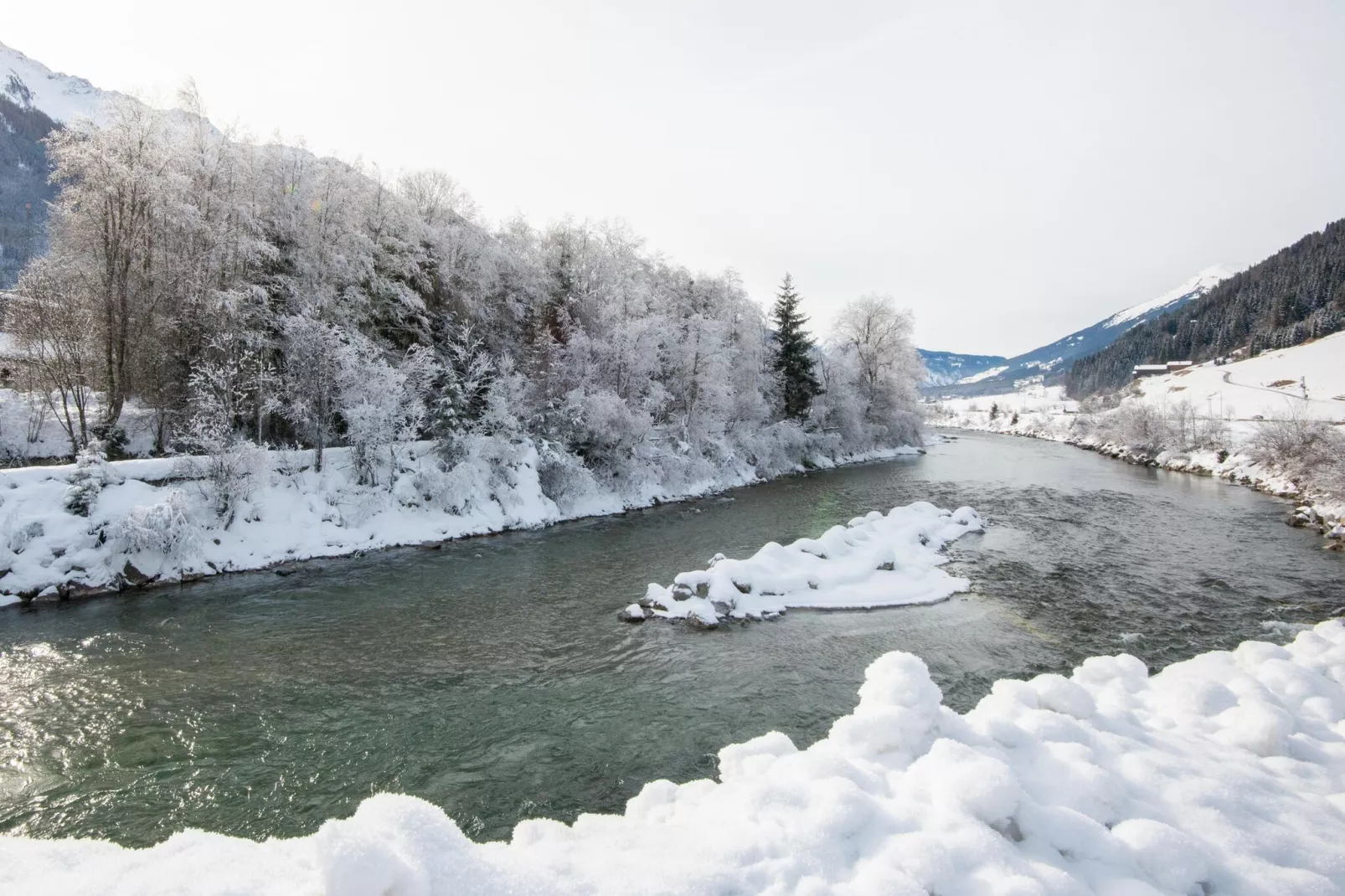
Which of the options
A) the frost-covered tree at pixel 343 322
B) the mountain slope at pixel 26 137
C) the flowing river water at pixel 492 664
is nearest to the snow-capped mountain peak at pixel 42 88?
the mountain slope at pixel 26 137

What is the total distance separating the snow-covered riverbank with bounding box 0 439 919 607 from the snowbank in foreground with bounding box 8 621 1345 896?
48.6 ft

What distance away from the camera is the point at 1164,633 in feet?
42.5

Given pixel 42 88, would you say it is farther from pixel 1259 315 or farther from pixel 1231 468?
pixel 1259 315

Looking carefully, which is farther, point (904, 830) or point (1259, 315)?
point (1259, 315)

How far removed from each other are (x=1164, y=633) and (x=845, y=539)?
8.03 m

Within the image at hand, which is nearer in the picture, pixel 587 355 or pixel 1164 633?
pixel 1164 633

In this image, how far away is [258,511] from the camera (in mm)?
18922

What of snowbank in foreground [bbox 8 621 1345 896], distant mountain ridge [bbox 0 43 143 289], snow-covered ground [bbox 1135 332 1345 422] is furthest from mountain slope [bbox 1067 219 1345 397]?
distant mountain ridge [bbox 0 43 143 289]

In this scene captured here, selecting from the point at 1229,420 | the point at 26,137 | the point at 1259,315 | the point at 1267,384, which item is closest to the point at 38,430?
the point at 1229,420

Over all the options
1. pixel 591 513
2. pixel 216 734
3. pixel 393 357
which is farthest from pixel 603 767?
pixel 393 357

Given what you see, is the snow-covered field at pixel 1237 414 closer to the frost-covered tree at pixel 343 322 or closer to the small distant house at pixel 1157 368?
the small distant house at pixel 1157 368

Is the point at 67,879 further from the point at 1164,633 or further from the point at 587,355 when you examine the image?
the point at 587,355

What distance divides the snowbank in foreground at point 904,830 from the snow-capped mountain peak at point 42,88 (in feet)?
625

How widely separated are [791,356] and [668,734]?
40.8 metres
